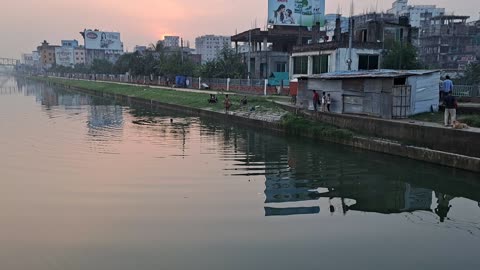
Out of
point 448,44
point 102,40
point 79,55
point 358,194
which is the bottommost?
point 358,194

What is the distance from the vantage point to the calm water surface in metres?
9.21

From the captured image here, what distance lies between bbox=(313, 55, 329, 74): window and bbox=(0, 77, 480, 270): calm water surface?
2059 centimetres

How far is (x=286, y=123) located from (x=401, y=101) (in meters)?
7.96

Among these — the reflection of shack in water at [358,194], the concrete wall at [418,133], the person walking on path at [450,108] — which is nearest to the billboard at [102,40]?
the concrete wall at [418,133]

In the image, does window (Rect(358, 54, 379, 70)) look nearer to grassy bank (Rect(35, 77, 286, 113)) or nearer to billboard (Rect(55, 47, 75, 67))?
grassy bank (Rect(35, 77, 286, 113))

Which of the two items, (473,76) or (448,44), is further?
(448,44)

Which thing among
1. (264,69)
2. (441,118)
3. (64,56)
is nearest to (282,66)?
(264,69)

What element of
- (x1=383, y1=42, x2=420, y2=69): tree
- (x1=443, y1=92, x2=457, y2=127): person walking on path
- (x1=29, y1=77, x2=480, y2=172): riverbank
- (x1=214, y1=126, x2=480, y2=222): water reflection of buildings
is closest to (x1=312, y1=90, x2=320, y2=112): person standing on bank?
(x1=29, y1=77, x2=480, y2=172): riverbank

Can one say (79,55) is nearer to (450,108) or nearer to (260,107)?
(260,107)

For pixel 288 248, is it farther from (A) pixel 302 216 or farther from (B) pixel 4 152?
(B) pixel 4 152

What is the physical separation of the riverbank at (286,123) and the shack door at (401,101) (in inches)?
79.3

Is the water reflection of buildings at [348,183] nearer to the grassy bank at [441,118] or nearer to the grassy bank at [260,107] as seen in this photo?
the grassy bank at [260,107]

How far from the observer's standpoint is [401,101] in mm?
21750

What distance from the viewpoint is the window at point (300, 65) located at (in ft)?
147
